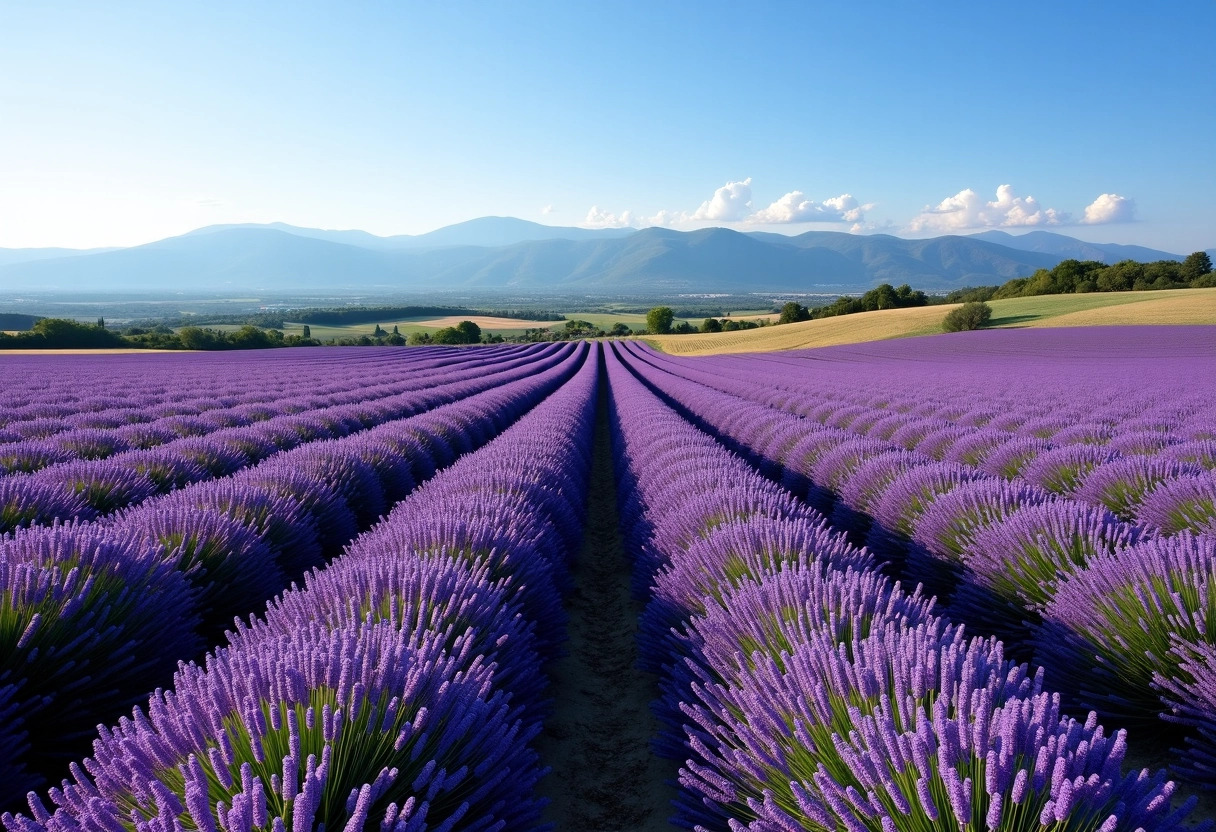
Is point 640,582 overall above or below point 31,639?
below

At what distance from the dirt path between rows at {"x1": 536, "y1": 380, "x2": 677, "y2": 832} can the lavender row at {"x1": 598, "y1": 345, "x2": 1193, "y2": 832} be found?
1.08 ft

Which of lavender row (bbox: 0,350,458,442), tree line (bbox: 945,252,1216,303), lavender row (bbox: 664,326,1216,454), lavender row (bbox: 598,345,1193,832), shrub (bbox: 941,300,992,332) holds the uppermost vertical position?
tree line (bbox: 945,252,1216,303)

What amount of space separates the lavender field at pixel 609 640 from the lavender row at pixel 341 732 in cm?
1

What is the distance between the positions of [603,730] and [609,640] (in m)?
0.97

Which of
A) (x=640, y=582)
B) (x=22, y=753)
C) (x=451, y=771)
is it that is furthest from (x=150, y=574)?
(x=640, y=582)

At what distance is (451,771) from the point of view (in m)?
1.56

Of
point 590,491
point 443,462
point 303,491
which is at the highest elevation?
point 303,491

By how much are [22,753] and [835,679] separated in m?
2.44

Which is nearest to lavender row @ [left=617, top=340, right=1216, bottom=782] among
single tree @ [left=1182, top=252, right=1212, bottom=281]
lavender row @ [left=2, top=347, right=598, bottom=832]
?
lavender row @ [left=2, top=347, right=598, bottom=832]

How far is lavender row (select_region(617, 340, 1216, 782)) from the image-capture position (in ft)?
7.56

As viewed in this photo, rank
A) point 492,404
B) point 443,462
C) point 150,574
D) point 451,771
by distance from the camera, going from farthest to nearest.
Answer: point 492,404 < point 443,462 < point 150,574 < point 451,771

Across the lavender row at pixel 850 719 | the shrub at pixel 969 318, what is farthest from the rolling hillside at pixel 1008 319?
the lavender row at pixel 850 719

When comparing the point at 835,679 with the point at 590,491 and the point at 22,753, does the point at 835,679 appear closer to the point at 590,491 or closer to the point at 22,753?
the point at 22,753

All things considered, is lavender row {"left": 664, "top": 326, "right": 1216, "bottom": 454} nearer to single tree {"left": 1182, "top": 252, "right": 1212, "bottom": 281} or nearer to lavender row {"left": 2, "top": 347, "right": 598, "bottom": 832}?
lavender row {"left": 2, "top": 347, "right": 598, "bottom": 832}
